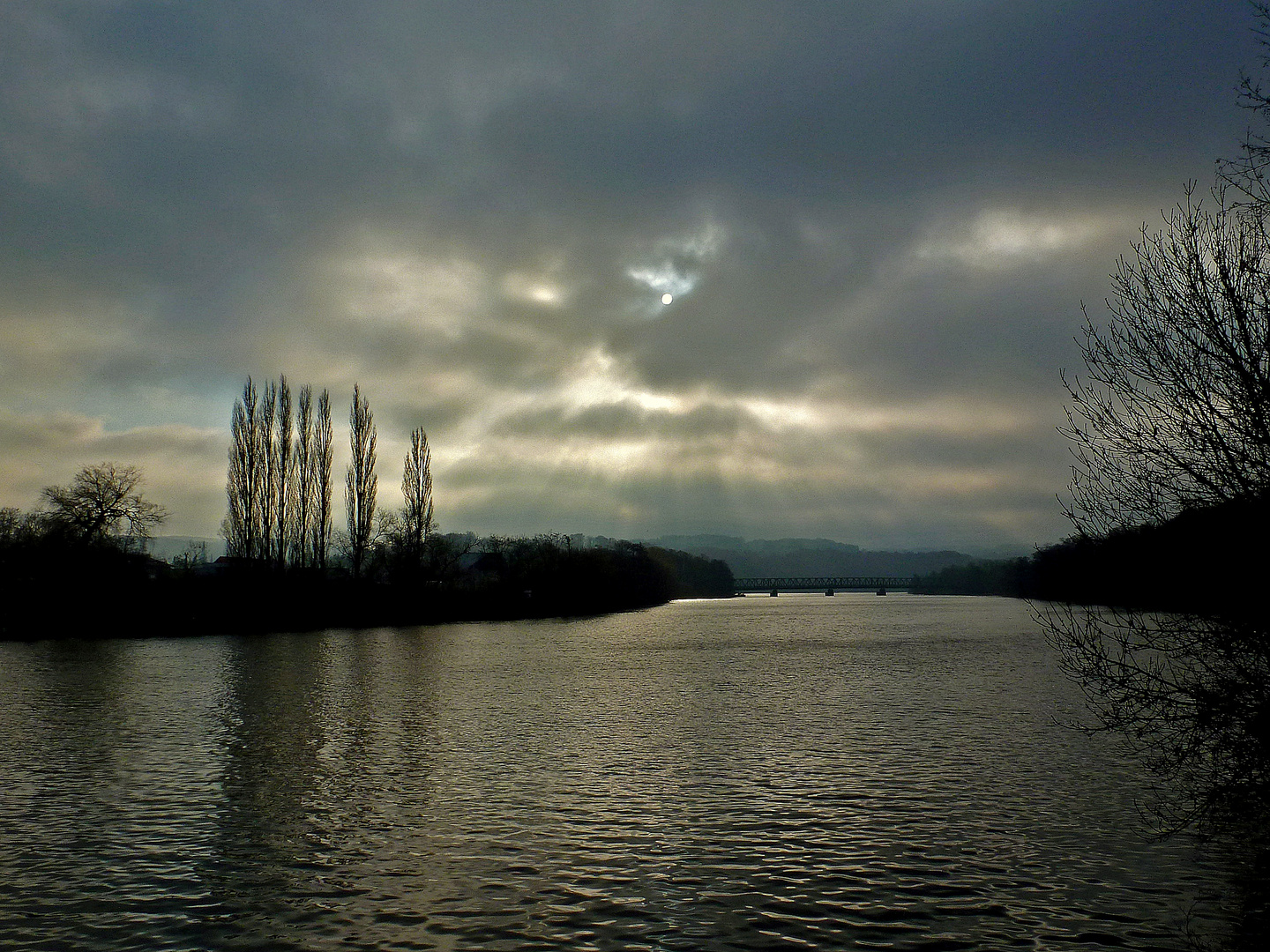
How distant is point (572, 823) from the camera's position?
14797 mm

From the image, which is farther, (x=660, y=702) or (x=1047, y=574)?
(x=660, y=702)

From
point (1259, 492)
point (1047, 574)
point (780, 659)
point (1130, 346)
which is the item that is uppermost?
point (1130, 346)

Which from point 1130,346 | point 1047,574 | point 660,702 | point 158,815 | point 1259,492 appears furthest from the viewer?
point 660,702

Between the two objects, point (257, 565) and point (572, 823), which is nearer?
point (572, 823)

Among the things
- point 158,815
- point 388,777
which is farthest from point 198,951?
point 388,777

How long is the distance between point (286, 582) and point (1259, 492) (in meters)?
69.5

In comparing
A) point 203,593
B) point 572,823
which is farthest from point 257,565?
point 572,823

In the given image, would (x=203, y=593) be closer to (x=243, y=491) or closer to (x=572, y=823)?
(x=243, y=491)

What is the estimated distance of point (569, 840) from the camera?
1380cm

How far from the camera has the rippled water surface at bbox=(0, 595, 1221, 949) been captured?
10.5 m

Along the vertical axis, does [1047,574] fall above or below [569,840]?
above

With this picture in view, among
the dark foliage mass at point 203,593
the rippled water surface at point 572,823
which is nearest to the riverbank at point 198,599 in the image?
the dark foliage mass at point 203,593

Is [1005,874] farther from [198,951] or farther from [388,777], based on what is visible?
[388,777]

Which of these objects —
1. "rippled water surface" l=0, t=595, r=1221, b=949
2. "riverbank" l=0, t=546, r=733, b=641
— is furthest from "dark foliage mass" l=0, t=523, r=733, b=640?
"rippled water surface" l=0, t=595, r=1221, b=949
